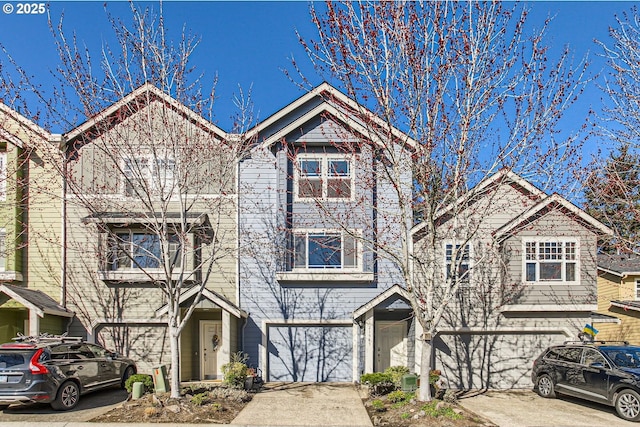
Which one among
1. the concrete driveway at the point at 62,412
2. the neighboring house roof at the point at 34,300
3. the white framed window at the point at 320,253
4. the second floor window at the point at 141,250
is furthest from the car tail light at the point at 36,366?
the white framed window at the point at 320,253

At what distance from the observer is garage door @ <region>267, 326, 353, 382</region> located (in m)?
16.3

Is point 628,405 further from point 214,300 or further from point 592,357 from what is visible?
point 214,300

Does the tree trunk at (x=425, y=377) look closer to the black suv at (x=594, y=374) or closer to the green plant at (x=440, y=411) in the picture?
the green plant at (x=440, y=411)

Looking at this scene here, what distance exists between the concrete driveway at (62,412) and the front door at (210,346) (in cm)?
400

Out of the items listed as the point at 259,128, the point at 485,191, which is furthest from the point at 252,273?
the point at 485,191

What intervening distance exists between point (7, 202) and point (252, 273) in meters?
8.26

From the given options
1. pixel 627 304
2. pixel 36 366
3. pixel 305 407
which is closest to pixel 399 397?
pixel 305 407

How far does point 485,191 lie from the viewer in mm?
14547

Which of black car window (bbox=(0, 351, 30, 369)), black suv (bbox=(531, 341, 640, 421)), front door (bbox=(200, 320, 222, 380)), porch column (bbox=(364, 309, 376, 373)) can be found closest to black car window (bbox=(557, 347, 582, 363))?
black suv (bbox=(531, 341, 640, 421))

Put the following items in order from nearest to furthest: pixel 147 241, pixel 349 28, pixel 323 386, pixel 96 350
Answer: pixel 349 28 < pixel 96 350 < pixel 323 386 < pixel 147 241

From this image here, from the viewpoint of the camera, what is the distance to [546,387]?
14547 millimetres

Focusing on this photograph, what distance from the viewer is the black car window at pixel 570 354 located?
1354cm

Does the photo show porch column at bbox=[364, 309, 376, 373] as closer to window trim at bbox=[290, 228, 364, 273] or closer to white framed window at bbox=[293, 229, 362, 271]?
window trim at bbox=[290, 228, 364, 273]

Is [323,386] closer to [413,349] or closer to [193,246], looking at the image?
[413,349]
